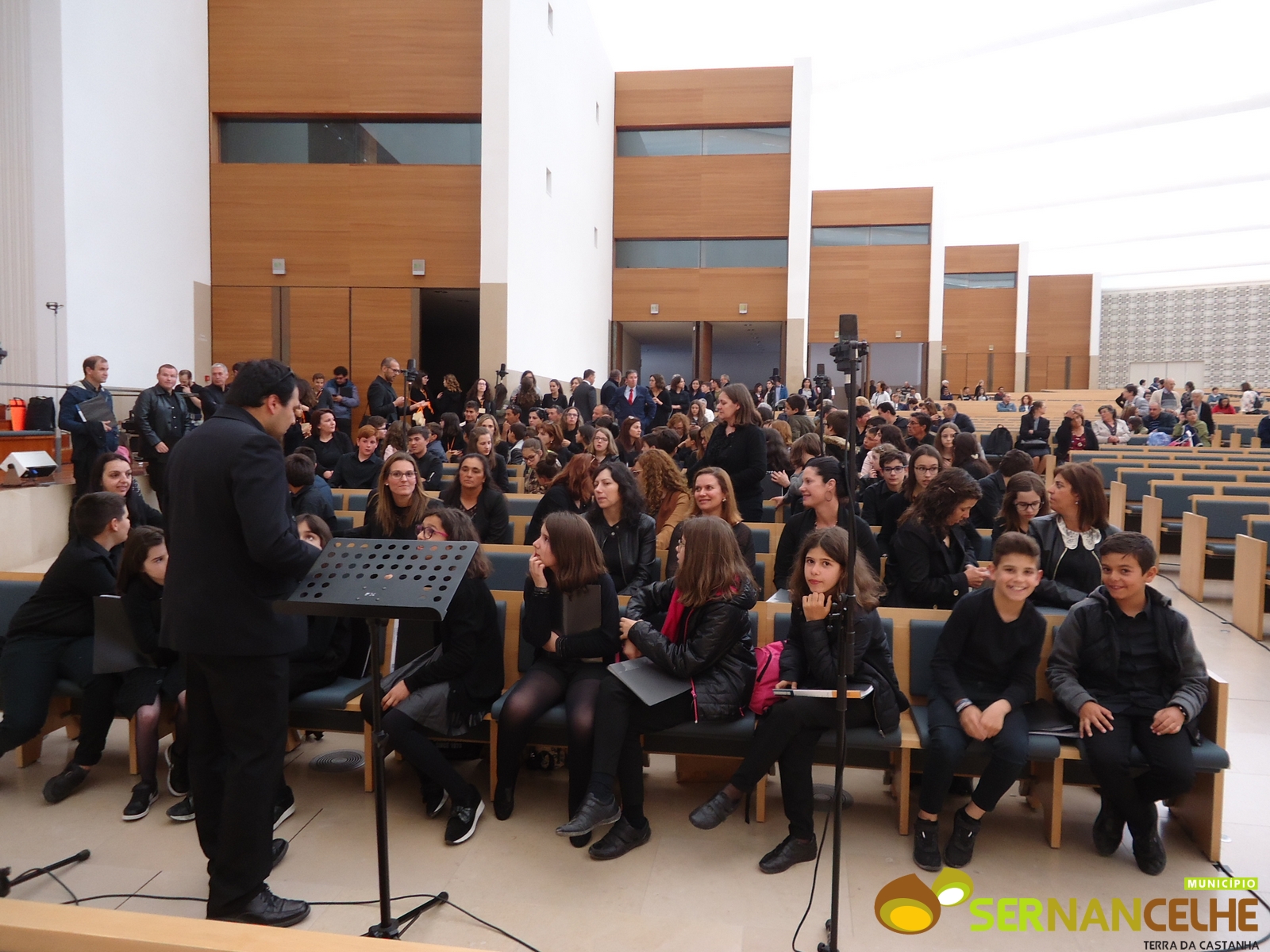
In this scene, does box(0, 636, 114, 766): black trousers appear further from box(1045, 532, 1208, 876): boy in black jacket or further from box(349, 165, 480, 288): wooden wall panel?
box(349, 165, 480, 288): wooden wall panel

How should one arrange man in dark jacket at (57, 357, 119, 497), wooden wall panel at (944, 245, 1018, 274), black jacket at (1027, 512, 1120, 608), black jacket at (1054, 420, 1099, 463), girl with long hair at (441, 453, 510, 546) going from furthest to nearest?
wooden wall panel at (944, 245, 1018, 274) → black jacket at (1054, 420, 1099, 463) → man in dark jacket at (57, 357, 119, 497) → girl with long hair at (441, 453, 510, 546) → black jacket at (1027, 512, 1120, 608)

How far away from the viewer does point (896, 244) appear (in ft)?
73.8

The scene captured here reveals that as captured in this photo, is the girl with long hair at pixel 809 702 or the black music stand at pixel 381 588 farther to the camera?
the girl with long hair at pixel 809 702

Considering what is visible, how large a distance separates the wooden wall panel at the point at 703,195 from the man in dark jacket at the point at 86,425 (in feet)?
42.3

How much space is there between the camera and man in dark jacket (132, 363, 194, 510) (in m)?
7.86

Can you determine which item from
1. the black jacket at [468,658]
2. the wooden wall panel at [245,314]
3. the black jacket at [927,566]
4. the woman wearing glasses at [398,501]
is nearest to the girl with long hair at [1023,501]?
the black jacket at [927,566]

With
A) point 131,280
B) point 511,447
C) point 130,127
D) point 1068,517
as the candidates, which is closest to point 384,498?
point 1068,517

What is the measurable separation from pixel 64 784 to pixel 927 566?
384cm

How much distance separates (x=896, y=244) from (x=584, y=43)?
1068 centimetres

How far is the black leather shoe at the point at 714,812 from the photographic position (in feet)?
9.87

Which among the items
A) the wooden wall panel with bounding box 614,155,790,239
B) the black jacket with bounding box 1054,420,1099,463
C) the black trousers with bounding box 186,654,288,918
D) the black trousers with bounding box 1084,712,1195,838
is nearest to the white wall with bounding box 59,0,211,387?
the black trousers with bounding box 186,654,288,918

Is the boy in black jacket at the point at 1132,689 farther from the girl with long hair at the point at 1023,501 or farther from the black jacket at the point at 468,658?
the black jacket at the point at 468,658

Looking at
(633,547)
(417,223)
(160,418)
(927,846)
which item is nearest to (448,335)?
(417,223)

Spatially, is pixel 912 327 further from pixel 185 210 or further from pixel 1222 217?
pixel 185 210
